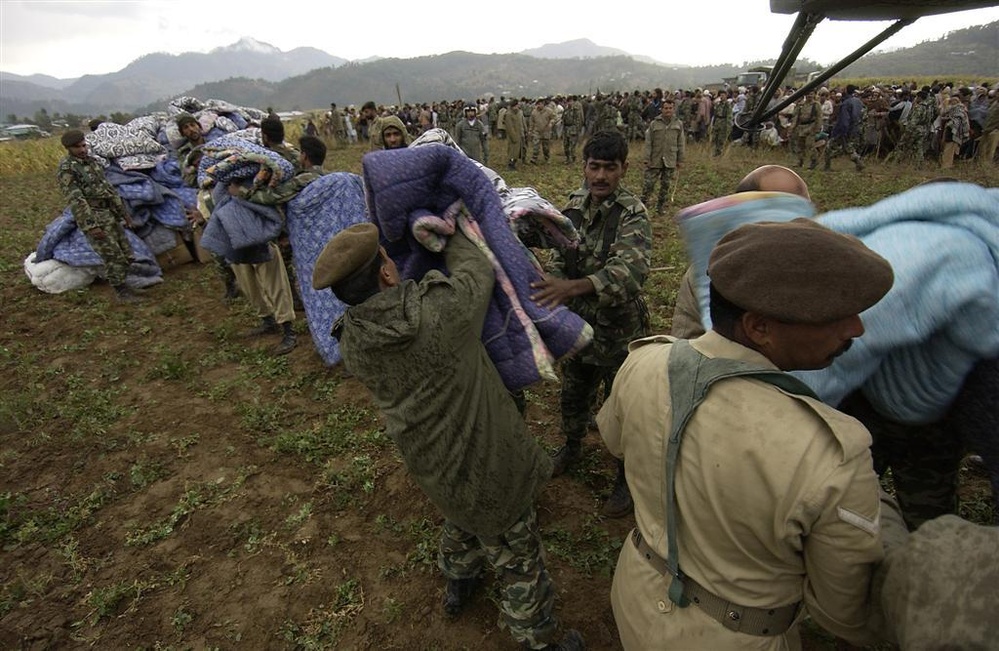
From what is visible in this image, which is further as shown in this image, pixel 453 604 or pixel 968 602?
pixel 453 604

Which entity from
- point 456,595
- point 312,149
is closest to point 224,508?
point 456,595

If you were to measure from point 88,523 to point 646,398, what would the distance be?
3.92 m

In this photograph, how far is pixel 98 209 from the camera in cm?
614

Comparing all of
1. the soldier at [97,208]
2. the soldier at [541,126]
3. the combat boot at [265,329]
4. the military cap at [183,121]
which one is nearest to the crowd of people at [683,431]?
the combat boot at [265,329]

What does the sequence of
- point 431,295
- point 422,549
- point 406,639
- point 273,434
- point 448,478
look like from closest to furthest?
point 431,295
point 448,478
point 406,639
point 422,549
point 273,434

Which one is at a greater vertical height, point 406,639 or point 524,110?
point 524,110

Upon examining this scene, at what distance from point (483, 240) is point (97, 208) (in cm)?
656

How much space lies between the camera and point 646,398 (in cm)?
127

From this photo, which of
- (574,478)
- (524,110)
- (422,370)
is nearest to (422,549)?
(574,478)

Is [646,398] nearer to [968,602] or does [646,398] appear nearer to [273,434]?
[968,602]

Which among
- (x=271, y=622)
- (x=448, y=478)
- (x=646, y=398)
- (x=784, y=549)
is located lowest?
(x=271, y=622)

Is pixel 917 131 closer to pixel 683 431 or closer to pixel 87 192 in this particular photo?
pixel 683 431

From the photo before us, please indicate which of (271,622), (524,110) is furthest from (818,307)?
(524,110)

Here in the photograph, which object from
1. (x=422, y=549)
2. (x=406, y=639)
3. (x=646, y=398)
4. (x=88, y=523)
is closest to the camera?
(x=646, y=398)
